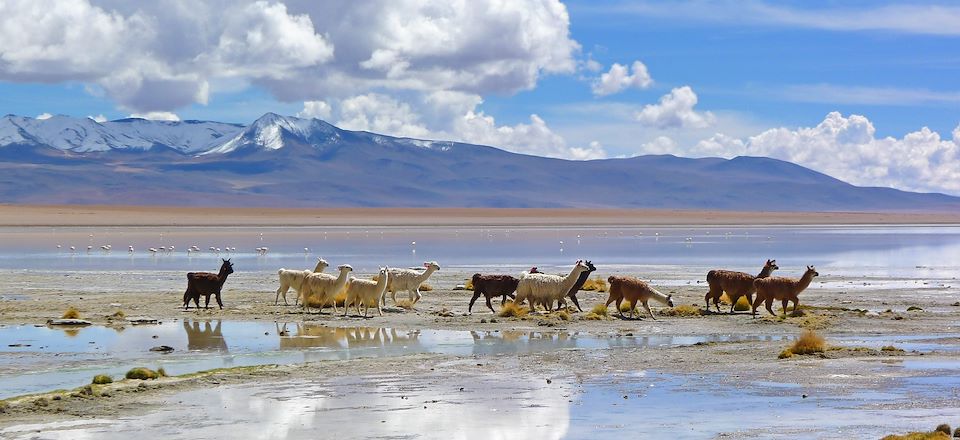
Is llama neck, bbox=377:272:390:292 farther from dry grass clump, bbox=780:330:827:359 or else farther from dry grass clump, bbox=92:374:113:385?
dry grass clump, bbox=92:374:113:385

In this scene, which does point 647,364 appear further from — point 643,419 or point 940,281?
point 940,281

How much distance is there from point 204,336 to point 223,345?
4.41ft

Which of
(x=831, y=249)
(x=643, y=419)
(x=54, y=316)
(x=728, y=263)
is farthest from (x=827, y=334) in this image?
(x=831, y=249)

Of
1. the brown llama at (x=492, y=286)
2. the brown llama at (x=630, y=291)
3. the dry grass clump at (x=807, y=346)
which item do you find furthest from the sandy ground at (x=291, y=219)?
the dry grass clump at (x=807, y=346)

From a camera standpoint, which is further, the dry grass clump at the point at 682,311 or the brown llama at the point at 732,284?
the brown llama at the point at 732,284

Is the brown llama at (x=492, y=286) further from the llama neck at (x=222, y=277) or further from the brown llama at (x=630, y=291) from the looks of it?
the llama neck at (x=222, y=277)

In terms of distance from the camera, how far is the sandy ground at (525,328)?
44.7 ft

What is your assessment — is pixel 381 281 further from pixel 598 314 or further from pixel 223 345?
pixel 223 345

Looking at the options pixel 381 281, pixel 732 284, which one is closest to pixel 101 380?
pixel 381 281

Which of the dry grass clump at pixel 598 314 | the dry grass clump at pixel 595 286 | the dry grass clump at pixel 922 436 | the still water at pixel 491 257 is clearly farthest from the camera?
the still water at pixel 491 257

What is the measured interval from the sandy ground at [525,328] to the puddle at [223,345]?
78 cm

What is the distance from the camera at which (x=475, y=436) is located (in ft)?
35.6

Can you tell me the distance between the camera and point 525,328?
20484mm

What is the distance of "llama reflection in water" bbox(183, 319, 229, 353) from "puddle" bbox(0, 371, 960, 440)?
4.16 meters
